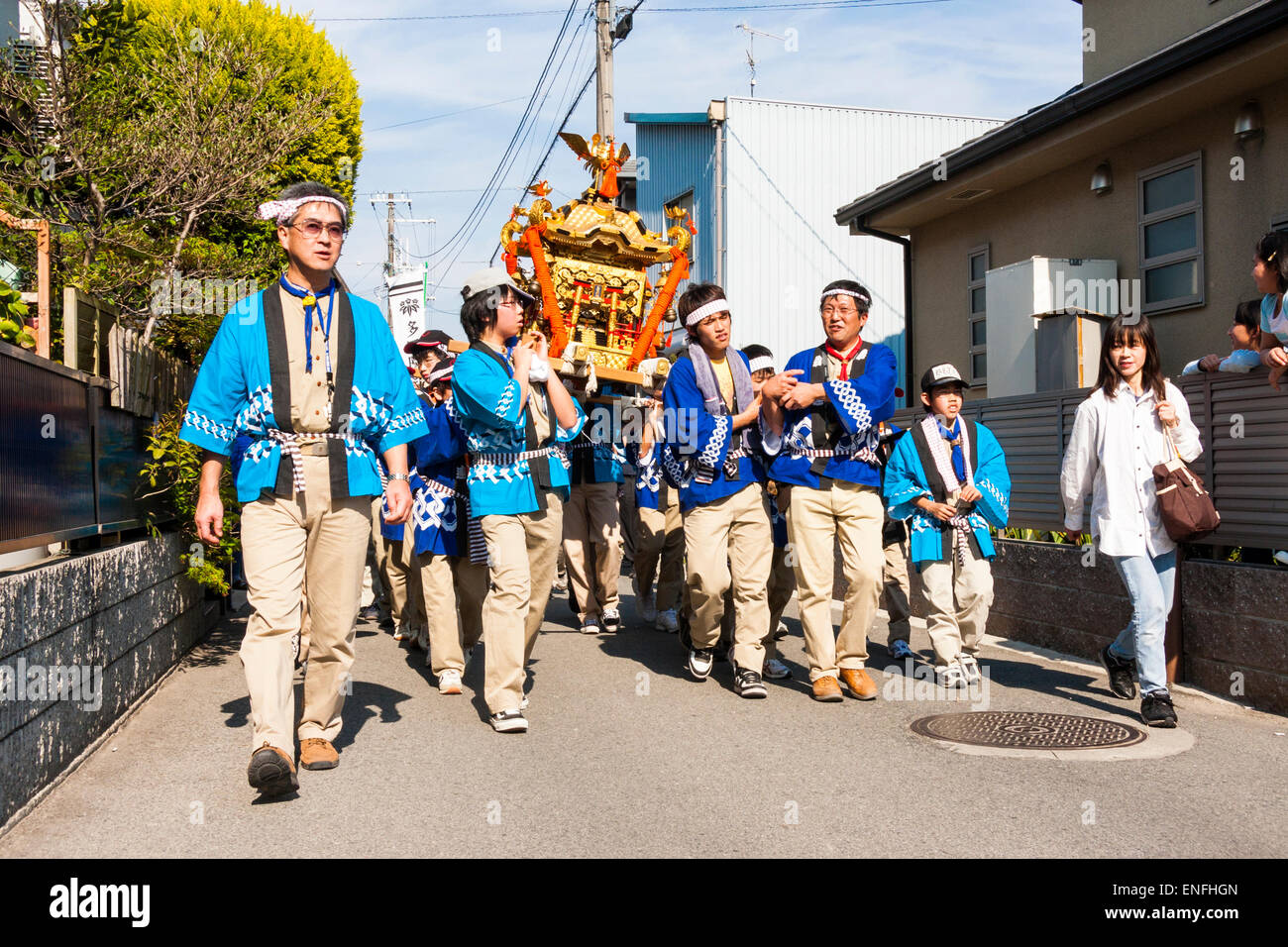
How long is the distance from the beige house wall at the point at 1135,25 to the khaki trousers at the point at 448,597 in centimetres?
938

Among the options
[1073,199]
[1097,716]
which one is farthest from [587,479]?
[1073,199]

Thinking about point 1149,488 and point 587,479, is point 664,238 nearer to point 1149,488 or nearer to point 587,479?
point 587,479

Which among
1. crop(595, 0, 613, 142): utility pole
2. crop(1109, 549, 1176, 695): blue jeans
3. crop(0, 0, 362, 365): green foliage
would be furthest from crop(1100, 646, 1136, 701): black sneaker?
crop(595, 0, 613, 142): utility pole

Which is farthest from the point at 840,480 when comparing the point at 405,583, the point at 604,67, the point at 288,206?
the point at 604,67

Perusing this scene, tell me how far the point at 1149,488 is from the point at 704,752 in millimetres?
2712

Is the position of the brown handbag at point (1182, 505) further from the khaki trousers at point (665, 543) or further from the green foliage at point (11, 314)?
the green foliage at point (11, 314)

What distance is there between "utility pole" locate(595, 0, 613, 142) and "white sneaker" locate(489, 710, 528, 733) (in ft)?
44.3

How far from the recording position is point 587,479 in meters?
10.0

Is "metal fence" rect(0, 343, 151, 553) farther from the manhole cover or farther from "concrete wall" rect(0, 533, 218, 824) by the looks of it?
the manhole cover

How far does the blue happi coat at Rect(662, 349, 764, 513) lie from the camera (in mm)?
6988

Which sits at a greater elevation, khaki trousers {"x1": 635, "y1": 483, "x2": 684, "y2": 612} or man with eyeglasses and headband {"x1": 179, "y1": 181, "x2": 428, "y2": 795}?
man with eyeglasses and headband {"x1": 179, "y1": 181, "x2": 428, "y2": 795}

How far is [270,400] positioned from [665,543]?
16.2ft

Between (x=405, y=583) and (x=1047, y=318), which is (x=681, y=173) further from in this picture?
(x=405, y=583)

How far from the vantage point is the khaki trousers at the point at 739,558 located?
7004 millimetres
